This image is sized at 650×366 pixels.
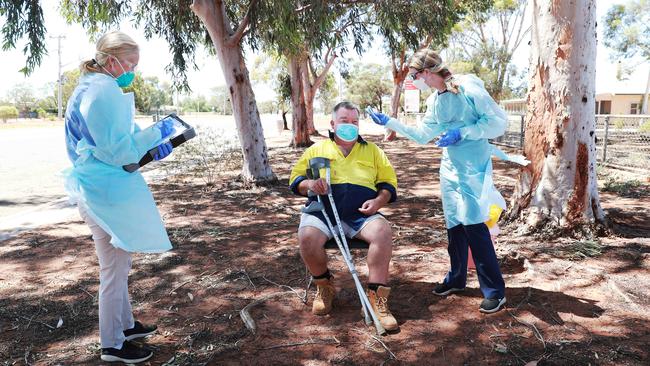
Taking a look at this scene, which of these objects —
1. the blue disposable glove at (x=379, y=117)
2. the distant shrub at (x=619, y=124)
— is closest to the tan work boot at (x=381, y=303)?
the blue disposable glove at (x=379, y=117)

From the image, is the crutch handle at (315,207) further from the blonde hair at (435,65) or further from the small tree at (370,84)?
the small tree at (370,84)

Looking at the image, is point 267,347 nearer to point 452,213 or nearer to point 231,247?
point 452,213

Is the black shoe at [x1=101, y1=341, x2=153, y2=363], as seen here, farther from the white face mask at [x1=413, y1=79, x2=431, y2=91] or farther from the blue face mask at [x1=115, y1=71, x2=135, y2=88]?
the white face mask at [x1=413, y1=79, x2=431, y2=91]

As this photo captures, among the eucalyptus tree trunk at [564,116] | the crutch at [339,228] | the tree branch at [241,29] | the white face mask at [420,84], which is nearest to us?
the crutch at [339,228]

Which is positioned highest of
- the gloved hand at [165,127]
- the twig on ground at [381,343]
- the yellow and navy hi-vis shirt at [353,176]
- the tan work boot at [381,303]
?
the gloved hand at [165,127]

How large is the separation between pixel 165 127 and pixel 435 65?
5.82 feet

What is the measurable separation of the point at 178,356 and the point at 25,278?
2310 millimetres

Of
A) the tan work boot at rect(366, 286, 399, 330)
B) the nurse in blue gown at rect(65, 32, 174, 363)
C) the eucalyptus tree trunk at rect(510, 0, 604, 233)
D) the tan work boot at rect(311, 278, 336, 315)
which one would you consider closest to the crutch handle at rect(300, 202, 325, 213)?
the tan work boot at rect(311, 278, 336, 315)

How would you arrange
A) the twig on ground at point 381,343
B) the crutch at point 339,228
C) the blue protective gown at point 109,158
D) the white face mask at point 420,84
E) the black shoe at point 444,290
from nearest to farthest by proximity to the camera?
1. the blue protective gown at point 109,158
2. the twig on ground at point 381,343
3. the crutch at point 339,228
4. the white face mask at point 420,84
5. the black shoe at point 444,290

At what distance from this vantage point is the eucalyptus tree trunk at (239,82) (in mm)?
8312

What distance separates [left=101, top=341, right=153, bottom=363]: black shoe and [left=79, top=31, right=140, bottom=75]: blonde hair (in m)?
1.54

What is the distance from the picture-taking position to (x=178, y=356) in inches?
112

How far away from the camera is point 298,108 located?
59.8 feet

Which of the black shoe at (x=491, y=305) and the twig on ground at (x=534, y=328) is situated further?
the black shoe at (x=491, y=305)
